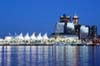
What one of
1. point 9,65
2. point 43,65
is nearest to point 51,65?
point 43,65

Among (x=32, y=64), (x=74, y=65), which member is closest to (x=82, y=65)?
(x=74, y=65)

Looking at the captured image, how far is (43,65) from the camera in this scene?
48.6m

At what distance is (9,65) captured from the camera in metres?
48.2

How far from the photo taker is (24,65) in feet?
158

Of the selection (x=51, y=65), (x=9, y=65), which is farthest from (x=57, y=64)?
(x=9, y=65)

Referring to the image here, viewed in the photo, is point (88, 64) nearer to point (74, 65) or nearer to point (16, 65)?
point (74, 65)

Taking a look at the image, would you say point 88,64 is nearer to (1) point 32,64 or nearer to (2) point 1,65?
(1) point 32,64

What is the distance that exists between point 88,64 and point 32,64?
5.62 meters

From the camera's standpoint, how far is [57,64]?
5009cm

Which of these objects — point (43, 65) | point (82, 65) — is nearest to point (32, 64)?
point (43, 65)

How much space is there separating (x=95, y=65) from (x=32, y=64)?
6160 mm

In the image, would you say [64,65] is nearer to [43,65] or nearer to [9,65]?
[43,65]

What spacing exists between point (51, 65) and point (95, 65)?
4.26 meters

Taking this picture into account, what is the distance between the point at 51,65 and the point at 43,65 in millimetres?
773
